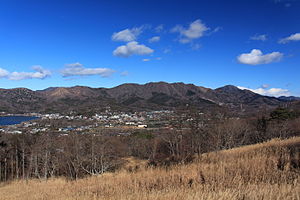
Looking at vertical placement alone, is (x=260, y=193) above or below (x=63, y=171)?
above

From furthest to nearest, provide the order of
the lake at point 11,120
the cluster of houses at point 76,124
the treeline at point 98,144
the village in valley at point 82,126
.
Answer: the lake at point 11,120 < the cluster of houses at point 76,124 < the village in valley at point 82,126 < the treeline at point 98,144

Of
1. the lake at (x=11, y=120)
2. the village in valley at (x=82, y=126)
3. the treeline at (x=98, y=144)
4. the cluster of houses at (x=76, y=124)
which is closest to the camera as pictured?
the treeline at (x=98, y=144)

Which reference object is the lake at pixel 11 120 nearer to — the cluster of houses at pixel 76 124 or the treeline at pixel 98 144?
the cluster of houses at pixel 76 124

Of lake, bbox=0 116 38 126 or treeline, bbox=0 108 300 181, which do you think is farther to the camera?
lake, bbox=0 116 38 126

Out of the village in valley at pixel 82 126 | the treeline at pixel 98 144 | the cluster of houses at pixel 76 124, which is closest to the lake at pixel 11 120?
the village in valley at pixel 82 126

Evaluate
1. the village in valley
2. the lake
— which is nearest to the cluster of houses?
the village in valley

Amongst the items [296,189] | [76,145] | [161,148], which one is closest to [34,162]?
[76,145]

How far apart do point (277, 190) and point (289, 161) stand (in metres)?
2.74

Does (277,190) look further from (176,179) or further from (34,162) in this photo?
(34,162)

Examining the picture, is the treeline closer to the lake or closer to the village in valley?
the village in valley

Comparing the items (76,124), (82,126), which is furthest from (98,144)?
(76,124)

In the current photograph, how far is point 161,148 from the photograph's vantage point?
55188mm

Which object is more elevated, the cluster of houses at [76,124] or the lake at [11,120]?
the lake at [11,120]

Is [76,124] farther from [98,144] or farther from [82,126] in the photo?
[98,144]
